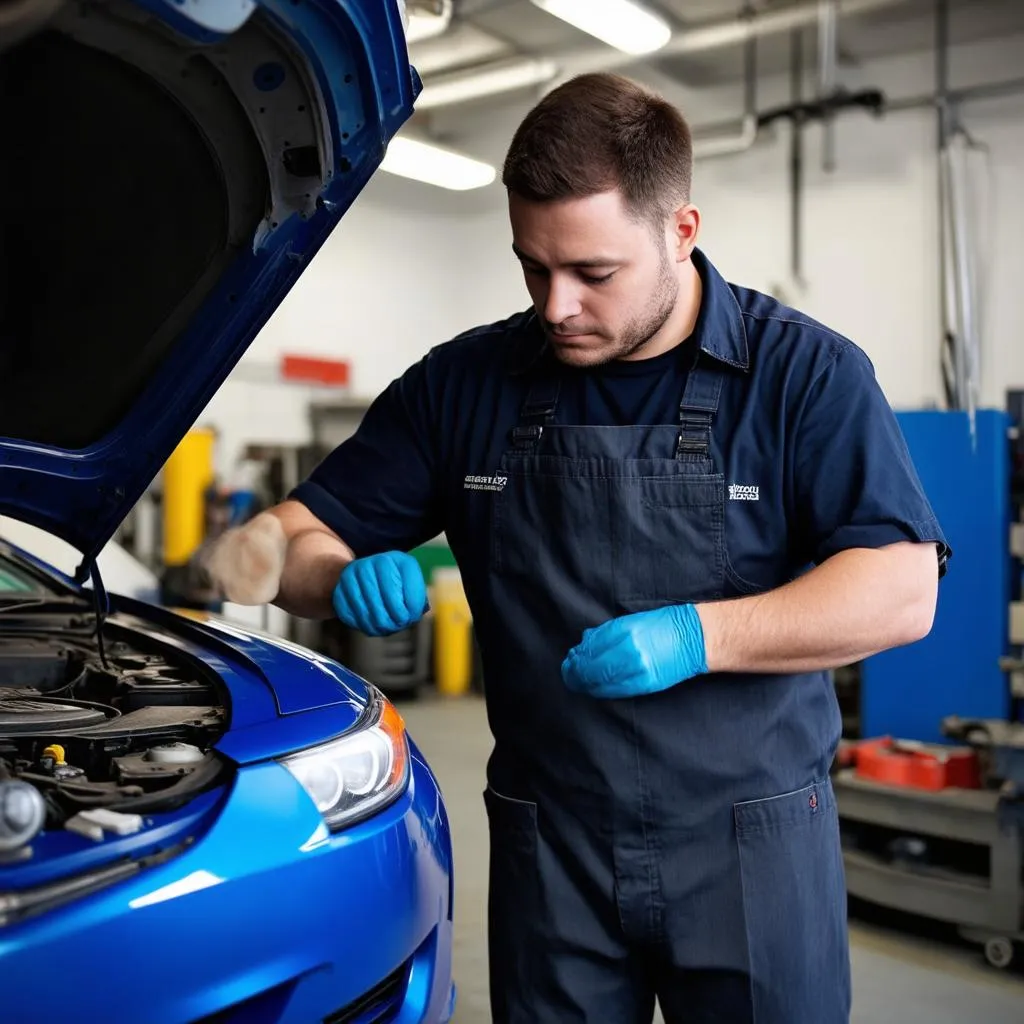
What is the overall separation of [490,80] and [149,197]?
5057 millimetres

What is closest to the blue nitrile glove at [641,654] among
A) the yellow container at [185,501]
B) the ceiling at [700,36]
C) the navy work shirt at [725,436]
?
the navy work shirt at [725,436]

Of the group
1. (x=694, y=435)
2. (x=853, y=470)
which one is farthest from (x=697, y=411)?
(x=853, y=470)

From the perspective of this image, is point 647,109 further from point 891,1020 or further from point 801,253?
point 801,253

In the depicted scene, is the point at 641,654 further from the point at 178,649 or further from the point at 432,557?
the point at 432,557

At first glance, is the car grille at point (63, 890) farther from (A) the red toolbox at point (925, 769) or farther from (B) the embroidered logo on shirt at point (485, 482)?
(A) the red toolbox at point (925, 769)

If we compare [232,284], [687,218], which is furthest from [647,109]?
[232,284]

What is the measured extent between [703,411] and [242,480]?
18.3 ft

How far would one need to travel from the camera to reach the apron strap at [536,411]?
4.56 ft

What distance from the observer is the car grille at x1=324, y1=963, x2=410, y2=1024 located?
1.29m

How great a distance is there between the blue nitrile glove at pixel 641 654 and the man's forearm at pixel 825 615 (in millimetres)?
18

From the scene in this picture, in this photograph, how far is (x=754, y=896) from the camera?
4.19ft

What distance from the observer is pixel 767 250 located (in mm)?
6391

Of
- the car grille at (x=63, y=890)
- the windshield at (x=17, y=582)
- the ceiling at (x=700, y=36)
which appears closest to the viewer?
the car grille at (x=63, y=890)

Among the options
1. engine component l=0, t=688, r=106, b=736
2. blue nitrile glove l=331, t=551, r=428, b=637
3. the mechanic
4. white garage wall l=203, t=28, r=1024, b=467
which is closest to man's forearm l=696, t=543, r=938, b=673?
the mechanic
